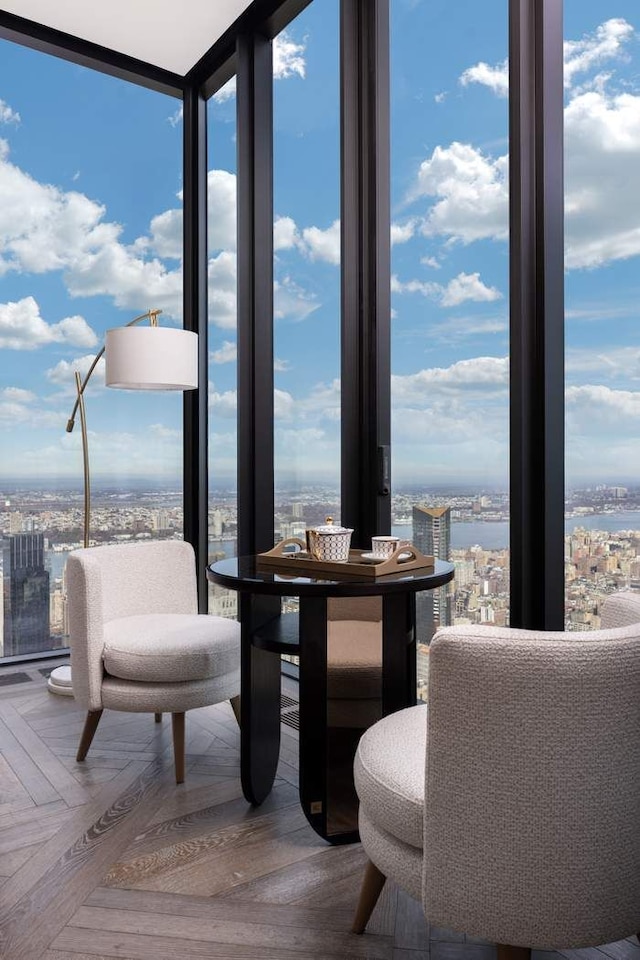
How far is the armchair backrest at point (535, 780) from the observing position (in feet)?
3.42

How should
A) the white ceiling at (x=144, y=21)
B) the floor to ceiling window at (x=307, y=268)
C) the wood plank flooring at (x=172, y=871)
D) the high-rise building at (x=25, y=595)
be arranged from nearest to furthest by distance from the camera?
the wood plank flooring at (x=172, y=871), the floor to ceiling window at (x=307, y=268), the white ceiling at (x=144, y=21), the high-rise building at (x=25, y=595)

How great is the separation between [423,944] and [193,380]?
216 cm

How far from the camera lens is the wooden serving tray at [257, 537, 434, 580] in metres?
1.81

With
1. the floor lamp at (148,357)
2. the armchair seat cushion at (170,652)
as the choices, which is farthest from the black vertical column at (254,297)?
the armchair seat cushion at (170,652)

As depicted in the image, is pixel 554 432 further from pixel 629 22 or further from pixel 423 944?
pixel 423 944

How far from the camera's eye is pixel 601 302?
1.86 metres

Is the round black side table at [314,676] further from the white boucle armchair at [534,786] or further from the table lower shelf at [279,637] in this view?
the white boucle armchair at [534,786]

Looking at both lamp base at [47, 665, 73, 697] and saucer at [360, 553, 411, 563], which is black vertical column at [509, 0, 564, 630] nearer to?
saucer at [360, 553, 411, 563]

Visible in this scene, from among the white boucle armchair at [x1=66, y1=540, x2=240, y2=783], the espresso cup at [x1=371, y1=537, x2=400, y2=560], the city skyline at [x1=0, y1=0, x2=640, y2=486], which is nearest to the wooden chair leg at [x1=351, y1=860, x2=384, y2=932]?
the espresso cup at [x1=371, y1=537, x2=400, y2=560]

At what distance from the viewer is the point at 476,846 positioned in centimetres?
108

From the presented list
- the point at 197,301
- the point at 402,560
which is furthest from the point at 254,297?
the point at 402,560

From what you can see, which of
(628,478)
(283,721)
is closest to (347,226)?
(628,478)

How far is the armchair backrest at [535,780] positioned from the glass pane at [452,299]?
41.2 inches

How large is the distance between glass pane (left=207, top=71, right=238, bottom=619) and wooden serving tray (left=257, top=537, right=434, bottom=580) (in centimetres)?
142
